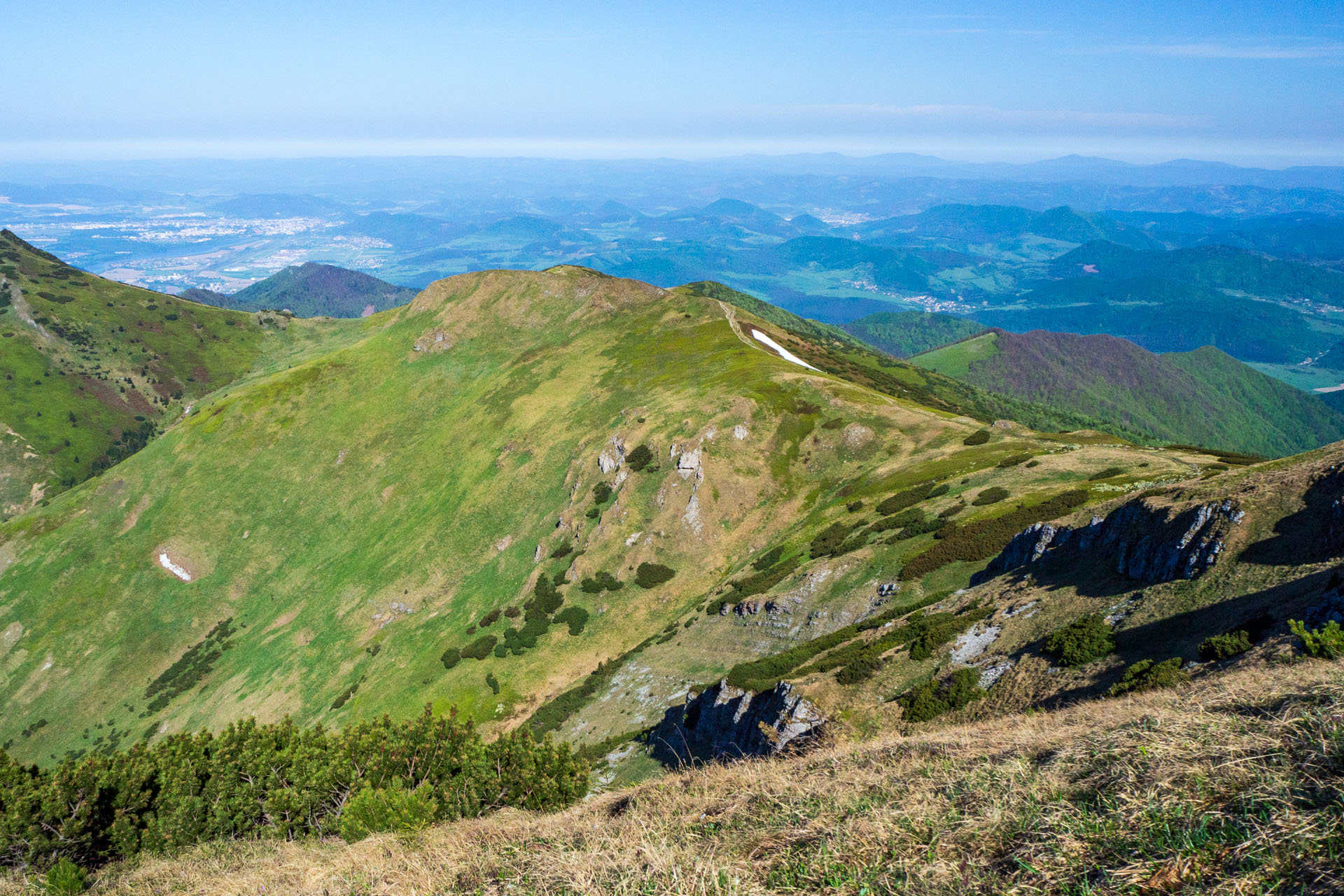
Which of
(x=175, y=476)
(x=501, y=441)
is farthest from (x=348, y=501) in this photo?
(x=175, y=476)

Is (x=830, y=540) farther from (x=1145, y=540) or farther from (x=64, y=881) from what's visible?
(x=64, y=881)

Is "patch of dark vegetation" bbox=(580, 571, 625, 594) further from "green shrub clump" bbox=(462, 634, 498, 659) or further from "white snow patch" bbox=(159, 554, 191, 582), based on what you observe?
"white snow patch" bbox=(159, 554, 191, 582)

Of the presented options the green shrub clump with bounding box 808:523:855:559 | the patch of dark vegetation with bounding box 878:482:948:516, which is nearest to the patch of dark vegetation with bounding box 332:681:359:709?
the green shrub clump with bounding box 808:523:855:559

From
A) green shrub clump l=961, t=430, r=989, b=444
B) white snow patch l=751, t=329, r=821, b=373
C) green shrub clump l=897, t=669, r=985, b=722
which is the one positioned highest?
white snow patch l=751, t=329, r=821, b=373

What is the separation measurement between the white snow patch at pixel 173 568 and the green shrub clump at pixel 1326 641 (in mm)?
141938

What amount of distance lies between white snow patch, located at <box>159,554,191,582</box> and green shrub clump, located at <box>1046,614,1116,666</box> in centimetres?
13450

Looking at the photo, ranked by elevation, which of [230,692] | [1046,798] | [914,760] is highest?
[1046,798]

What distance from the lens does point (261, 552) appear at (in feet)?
368

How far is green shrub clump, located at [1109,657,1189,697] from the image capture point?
20.7 metres

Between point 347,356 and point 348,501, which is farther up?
point 347,356

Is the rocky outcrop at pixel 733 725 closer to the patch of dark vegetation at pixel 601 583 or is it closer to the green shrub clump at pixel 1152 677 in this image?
the green shrub clump at pixel 1152 677

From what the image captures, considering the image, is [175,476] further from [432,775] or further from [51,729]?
[432,775]

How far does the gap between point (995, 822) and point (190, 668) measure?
12297 cm

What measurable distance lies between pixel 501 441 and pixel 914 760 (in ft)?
333
